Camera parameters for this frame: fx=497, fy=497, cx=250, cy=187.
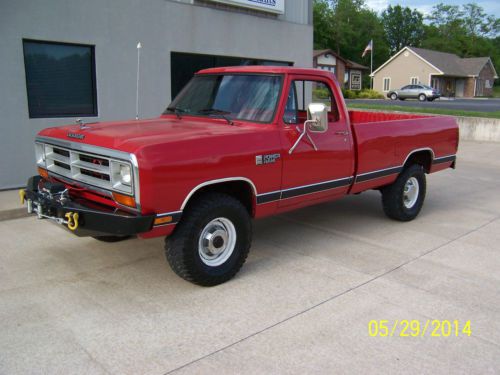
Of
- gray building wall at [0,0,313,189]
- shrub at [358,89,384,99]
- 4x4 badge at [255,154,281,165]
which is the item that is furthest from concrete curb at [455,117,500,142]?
shrub at [358,89,384,99]

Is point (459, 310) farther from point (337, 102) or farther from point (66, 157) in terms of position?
point (66, 157)

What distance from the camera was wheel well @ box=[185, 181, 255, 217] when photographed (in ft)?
14.5

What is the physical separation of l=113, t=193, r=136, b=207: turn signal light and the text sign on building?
7.28m

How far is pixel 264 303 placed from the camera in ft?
13.9

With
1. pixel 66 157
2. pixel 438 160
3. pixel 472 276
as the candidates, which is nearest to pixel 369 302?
pixel 472 276

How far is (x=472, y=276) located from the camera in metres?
4.90

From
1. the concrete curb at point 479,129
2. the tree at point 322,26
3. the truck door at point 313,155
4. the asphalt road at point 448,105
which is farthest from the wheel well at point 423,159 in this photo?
the tree at point 322,26

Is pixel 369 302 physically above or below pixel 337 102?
below

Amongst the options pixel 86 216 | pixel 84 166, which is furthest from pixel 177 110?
→ pixel 86 216

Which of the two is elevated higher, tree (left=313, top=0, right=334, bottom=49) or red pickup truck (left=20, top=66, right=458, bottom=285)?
tree (left=313, top=0, right=334, bottom=49)

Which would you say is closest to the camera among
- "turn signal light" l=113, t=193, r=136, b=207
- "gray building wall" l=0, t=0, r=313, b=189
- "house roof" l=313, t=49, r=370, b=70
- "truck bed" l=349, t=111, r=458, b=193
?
"turn signal light" l=113, t=193, r=136, b=207

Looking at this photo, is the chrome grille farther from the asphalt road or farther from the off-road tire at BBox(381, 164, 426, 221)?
the asphalt road

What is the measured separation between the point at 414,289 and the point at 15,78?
21.5 ft
